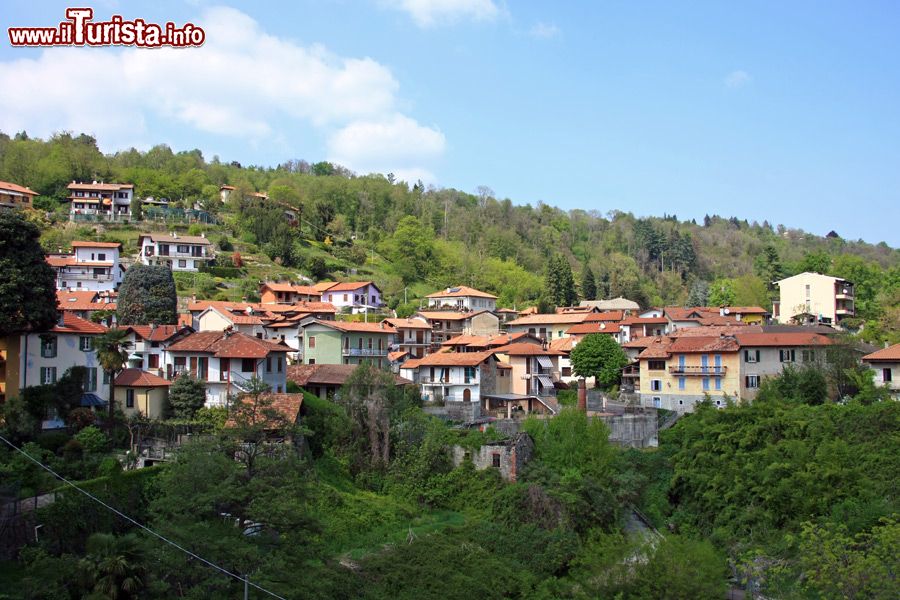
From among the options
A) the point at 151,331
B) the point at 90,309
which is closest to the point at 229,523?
the point at 151,331

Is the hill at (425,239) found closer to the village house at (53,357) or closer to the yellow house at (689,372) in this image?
the yellow house at (689,372)

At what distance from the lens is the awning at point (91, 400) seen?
35.0 m

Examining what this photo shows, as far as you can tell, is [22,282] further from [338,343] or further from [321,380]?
[338,343]

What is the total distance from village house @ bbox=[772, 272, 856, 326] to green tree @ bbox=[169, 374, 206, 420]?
183 feet

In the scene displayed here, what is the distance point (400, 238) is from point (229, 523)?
81878 mm

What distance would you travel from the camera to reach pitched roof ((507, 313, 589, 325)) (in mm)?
72062

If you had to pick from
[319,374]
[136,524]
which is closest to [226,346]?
[319,374]

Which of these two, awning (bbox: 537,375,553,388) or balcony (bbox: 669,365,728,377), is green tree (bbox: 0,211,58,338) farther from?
balcony (bbox: 669,365,728,377)

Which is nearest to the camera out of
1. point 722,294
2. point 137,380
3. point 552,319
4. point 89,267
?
point 137,380

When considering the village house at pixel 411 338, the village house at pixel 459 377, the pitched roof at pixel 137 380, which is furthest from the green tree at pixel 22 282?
the village house at pixel 411 338

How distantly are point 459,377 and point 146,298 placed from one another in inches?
883

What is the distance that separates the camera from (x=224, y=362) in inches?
1542

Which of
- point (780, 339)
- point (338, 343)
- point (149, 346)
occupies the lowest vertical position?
point (149, 346)

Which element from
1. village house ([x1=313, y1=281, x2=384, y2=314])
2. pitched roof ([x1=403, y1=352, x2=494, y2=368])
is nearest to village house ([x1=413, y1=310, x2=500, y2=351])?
village house ([x1=313, y1=281, x2=384, y2=314])
